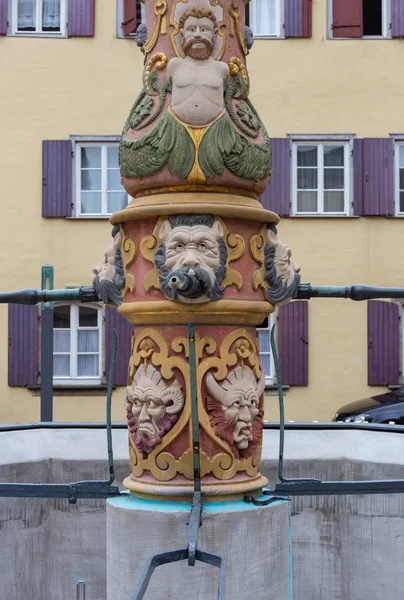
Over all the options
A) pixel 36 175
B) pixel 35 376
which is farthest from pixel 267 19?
pixel 35 376

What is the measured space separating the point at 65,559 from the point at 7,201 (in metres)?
8.16

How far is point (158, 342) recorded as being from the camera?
2254mm

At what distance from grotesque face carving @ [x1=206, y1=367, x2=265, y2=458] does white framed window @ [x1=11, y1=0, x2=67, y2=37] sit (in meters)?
9.68

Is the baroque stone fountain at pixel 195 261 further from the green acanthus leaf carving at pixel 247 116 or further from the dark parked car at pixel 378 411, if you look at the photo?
the dark parked car at pixel 378 411

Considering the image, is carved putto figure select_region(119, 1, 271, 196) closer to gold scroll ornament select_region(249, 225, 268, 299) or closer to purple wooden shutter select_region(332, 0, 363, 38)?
gold scroll ornament select_region(249, 225, 268, 299)

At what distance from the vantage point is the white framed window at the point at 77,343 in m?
11.1

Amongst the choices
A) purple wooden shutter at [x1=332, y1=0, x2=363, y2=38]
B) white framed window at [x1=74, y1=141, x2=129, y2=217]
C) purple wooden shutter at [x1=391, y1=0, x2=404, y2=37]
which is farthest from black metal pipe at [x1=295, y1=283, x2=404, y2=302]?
purple wooden shutter at [x1=391, y1=0, x2=404, y2=37]

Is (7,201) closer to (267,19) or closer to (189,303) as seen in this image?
(267,19)

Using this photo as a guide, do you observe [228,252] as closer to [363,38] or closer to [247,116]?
[247,116]

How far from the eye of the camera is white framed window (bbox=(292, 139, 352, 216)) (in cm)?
1115

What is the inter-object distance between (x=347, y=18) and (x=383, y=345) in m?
3.84

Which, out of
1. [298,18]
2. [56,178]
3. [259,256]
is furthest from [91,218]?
[259,256]

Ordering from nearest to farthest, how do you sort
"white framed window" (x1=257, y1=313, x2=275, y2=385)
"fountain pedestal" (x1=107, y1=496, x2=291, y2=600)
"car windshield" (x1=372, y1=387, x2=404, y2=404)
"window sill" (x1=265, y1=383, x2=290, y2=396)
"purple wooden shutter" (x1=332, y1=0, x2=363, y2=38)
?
"fountain pedestal" (x1=107, y1=496, x2=291, y2=600) → "car windshield" (x1=372, y1=387, x2=404, y2=404) → "window sill" (x1=265, y1=383, x2=290, y2=396) → "white framed window" (x1=257, y1=313, x2=275, y2=385) → "purple wooden shutter" (x1=332, y1=0, x2=363, y2=38)

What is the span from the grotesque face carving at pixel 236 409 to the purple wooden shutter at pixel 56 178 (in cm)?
896
